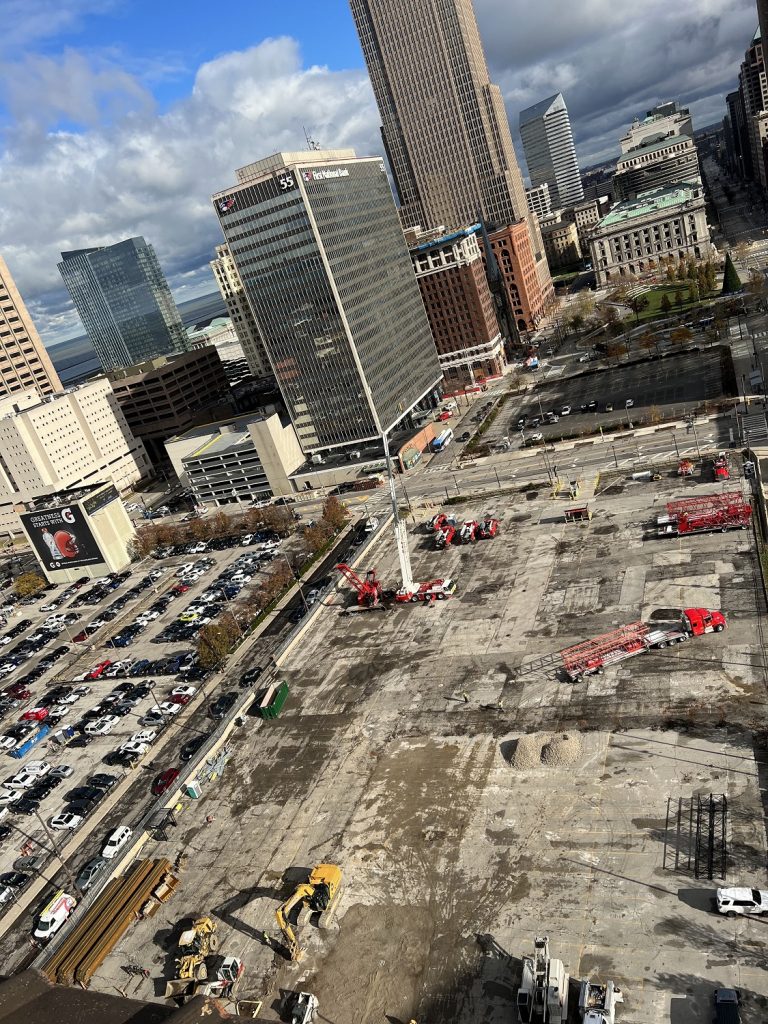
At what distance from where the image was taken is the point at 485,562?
93.1 m

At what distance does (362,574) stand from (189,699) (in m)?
30.6

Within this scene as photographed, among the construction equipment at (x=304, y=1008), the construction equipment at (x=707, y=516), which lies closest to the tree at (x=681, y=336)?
the construction equipment at (x=707, y=516)

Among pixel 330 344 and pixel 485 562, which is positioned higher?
pixel 330 344

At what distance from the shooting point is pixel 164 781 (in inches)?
2719

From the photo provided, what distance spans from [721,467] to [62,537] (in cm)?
11970

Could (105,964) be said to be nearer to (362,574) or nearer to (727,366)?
(362,574)

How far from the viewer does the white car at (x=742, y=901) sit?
41.3 metres

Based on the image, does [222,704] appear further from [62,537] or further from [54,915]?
[62,537]

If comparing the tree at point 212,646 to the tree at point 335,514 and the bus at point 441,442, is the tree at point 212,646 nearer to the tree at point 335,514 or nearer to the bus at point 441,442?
the tree at point 335,514

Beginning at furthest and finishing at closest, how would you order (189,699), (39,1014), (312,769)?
1. (189,699)
2. (312,769)
3. (39,1014)

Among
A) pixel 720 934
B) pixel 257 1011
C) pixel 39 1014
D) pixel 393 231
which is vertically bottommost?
pixel 720 934

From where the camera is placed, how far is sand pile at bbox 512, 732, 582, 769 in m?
56.6

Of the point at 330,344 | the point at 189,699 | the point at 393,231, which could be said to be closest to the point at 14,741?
the point at 189,699

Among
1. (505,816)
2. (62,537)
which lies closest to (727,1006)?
(505,816)
